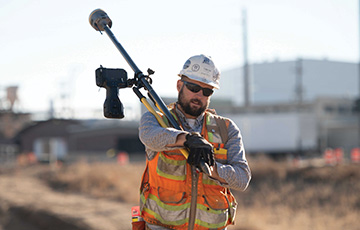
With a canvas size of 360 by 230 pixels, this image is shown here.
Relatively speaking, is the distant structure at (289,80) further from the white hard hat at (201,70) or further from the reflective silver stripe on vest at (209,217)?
the reflective silver stripe on vest at (209,217)

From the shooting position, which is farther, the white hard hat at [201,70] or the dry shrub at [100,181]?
the dry shrub at [100,181]

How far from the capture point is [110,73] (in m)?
3.15

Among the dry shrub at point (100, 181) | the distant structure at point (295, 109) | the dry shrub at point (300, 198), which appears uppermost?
the distant structure at point (295, 109)

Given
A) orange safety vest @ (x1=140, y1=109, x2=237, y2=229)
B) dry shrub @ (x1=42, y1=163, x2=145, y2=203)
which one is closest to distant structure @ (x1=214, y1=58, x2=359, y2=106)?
dry shrub @ (x1=42, y1=163, x2=145, y2=203)

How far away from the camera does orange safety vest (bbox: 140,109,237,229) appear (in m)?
3.08

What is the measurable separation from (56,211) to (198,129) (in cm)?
922

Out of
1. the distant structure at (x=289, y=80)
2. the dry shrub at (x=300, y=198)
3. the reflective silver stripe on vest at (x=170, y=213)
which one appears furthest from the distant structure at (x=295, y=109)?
the reflective silver stripe on vest at (x=170, y=213)

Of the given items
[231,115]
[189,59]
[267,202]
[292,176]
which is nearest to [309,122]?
[231,115]

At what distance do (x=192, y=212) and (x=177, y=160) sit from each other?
38 cm

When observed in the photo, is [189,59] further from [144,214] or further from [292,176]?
[292,176]

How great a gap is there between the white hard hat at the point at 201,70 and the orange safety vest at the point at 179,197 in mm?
565

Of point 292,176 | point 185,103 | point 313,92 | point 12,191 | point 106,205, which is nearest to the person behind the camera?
point 185,103

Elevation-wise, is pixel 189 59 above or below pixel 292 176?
above

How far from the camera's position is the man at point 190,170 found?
120 inches
